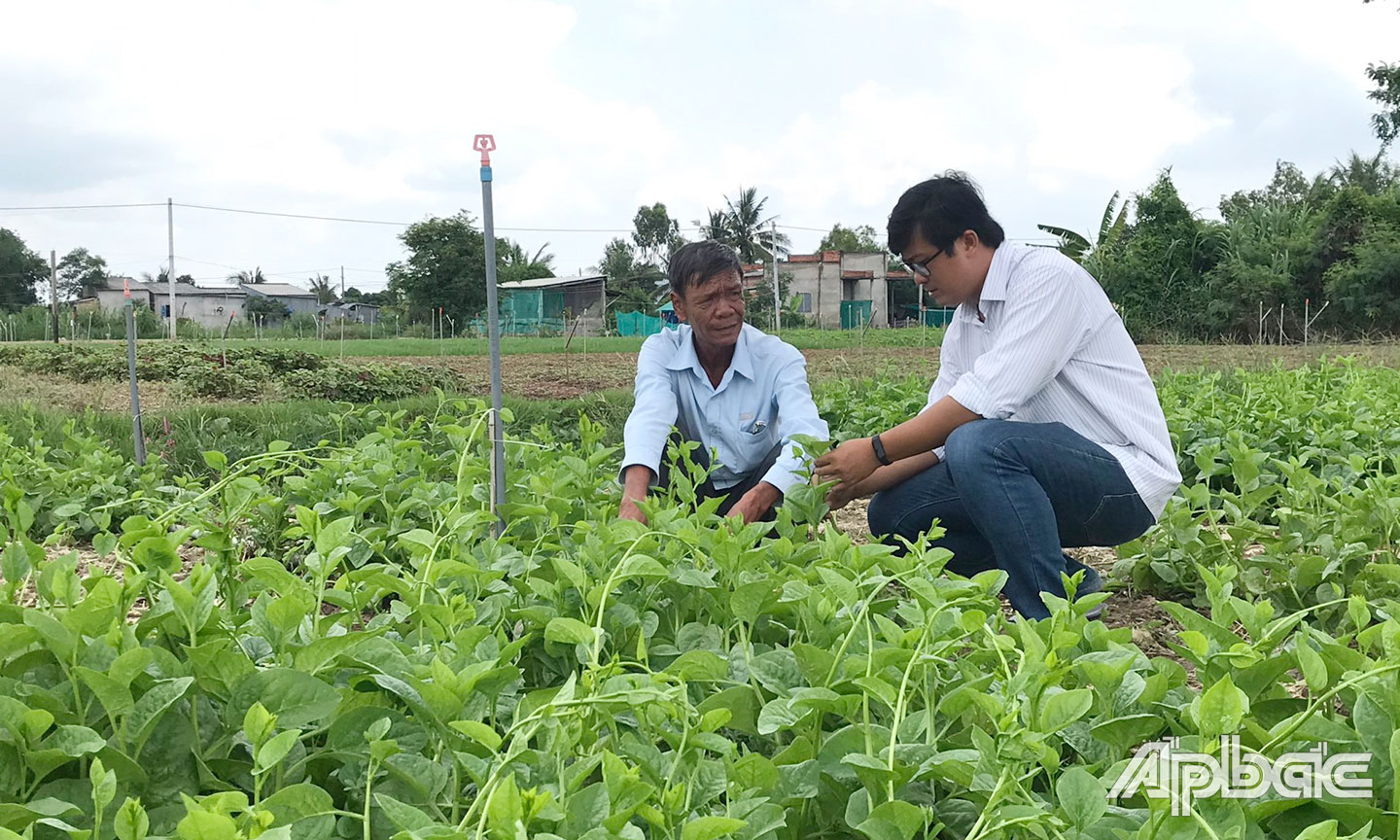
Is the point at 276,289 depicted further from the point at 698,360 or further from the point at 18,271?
the point at 698,360

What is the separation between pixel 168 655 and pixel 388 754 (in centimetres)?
27

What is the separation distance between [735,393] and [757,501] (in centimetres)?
71

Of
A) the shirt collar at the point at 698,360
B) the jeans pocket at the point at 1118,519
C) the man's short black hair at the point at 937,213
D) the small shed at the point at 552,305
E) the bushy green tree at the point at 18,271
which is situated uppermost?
the bushy green tree at the point at 18,271

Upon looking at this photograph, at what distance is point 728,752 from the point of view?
3.29 feet

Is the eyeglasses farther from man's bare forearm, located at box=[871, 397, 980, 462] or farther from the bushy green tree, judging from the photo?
the bushy green tree

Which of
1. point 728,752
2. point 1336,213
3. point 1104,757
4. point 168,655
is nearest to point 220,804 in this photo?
point 168,655

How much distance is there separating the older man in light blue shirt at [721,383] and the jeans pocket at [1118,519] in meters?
0.73

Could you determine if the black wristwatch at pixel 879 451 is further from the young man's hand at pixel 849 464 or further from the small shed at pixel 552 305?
the small shed at pixel 552 305

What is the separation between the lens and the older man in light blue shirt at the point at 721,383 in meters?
2.91

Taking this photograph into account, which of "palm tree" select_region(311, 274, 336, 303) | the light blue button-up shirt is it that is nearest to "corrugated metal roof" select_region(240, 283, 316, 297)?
"palm tree" select_region(311, 274, 336, 303)

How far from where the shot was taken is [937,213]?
2.65m

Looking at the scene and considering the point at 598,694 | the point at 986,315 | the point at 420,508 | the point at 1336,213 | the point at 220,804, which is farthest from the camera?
the point at 1336,213

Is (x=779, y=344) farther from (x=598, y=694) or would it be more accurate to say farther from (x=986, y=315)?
(x=598, y=694)

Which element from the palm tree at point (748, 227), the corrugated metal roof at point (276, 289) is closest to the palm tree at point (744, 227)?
the palm tree at point (748, 227)
